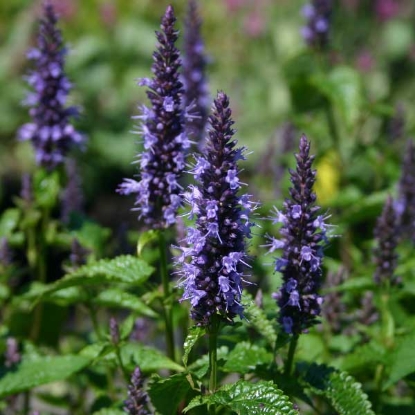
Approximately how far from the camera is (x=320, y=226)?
116 inches

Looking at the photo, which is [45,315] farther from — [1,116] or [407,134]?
[1,116]

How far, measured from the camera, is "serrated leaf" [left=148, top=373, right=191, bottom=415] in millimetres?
2879

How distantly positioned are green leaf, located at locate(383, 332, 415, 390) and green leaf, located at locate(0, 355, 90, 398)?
1.45m

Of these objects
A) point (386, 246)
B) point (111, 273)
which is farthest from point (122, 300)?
point (386, 246)

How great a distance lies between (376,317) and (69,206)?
2472mm

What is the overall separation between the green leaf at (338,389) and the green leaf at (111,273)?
85 cm

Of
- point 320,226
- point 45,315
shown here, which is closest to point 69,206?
point 45,315

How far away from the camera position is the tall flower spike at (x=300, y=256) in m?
2.92

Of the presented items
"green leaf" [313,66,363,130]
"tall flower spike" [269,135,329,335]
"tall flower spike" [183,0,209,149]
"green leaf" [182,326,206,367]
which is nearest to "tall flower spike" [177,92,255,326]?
"green leaf" [182,326,206,367]

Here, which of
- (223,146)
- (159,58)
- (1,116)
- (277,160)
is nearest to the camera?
(223,146)

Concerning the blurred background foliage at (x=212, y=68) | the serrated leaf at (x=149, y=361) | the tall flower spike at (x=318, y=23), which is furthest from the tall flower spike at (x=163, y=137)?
the blurred background foliage at (x=212, y=68)

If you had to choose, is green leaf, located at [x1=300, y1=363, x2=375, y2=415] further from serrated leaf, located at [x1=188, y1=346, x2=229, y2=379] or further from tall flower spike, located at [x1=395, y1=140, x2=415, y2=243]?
tall flower spike, located at [x1=395, y1=140, x2=415, y2=243]

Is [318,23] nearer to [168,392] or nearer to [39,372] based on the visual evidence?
[39,372]

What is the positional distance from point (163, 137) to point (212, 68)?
25.4 ft
